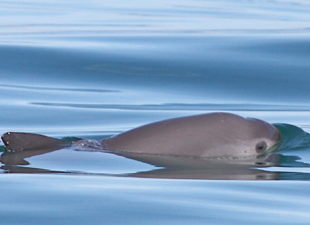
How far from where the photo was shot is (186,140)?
964 centimetres

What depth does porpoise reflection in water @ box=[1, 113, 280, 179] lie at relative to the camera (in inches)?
368

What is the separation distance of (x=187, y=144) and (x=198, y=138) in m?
0.11

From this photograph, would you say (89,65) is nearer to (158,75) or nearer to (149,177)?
(158,75)

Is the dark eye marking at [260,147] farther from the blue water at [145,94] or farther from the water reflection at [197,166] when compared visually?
the blue water at [145,94]

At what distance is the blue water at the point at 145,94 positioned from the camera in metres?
7.40

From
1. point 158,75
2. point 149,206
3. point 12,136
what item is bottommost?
point 149,206

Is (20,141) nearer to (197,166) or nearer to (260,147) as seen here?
(197,166)

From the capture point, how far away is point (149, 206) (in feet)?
24.1

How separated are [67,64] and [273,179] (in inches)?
309

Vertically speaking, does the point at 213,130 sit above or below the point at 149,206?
above

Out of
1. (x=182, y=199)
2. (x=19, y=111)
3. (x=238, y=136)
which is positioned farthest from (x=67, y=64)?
(x=182, y=199)

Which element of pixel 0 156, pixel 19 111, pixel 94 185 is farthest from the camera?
pixel 19 111

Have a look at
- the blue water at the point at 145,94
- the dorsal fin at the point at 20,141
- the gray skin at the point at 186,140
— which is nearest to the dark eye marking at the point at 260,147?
the gray skin at the point at 186,140

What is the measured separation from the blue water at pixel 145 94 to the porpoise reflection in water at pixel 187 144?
192 millimetres
